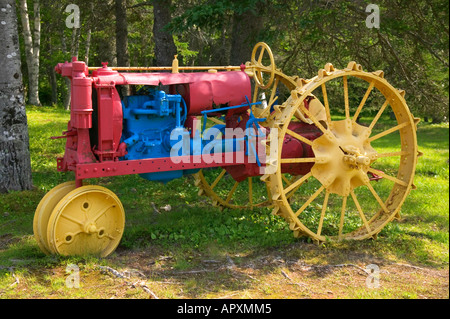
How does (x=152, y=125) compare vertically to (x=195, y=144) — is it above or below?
above

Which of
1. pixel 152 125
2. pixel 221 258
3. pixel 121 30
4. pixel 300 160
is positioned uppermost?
pixel 121 30

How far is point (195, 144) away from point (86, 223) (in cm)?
151

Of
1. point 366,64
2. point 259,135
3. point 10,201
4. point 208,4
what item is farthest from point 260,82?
point 10,201

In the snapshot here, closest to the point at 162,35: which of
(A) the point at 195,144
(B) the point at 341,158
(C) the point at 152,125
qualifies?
(C) the point at 152,125

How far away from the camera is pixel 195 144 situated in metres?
5.99

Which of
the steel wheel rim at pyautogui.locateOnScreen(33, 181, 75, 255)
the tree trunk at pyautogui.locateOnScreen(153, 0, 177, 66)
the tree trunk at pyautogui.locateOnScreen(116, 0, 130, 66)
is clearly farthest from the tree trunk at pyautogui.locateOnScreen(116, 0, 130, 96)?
the steel wheel rim at pyautogui.locateOnScreen(33, 181, 75, 255)

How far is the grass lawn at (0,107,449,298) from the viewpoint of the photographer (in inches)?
193

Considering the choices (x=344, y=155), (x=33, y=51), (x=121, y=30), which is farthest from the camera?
(x=33, y=51)

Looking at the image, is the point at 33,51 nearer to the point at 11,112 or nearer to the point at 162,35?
the point at 162,35

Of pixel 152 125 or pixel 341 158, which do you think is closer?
pixel 152 125

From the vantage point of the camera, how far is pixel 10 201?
24.9 ft

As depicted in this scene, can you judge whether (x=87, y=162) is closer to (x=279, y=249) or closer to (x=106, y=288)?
(x=106, y=288)

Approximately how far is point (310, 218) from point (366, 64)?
3.37 meters

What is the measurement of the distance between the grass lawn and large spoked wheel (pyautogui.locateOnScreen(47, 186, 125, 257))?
16 cm
